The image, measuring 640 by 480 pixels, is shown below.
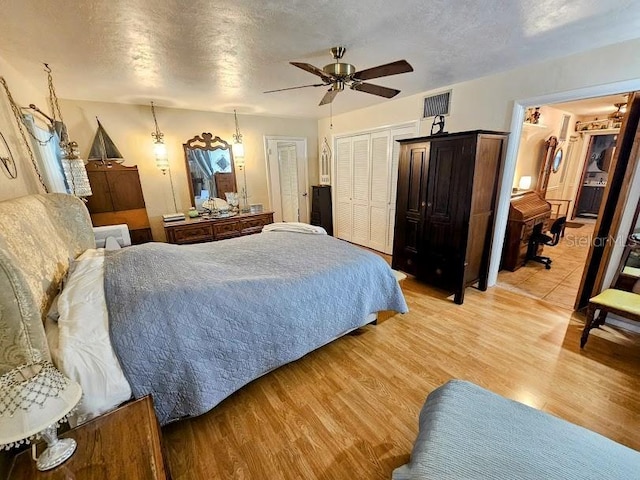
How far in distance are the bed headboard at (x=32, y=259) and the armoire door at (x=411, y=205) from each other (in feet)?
10.3

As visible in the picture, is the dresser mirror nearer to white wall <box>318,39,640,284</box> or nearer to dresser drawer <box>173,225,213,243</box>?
dresser drawer <box>173,225,213,243</box>

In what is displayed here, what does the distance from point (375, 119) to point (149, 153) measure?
334 cm

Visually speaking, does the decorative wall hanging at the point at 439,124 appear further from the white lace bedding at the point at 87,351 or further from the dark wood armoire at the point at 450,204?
the white lace bedding at the point at 87,351

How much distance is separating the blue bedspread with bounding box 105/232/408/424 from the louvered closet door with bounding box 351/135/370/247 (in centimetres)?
241

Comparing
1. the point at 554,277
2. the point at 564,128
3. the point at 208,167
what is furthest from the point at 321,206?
the point at 564,128

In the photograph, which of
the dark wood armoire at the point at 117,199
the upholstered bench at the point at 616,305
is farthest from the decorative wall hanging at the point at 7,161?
the upholstered bench at the point at 616,305

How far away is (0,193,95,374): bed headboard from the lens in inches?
37.1

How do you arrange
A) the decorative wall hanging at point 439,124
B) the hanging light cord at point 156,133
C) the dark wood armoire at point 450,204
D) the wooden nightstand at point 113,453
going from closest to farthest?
the wooden nightstand at point 113,453 → the dark wood armoire at point 450,204 → the decorative wall hanging at point 439,124 → the hanging light cord at point 156,133

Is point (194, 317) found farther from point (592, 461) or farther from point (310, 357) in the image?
point (592, 461)

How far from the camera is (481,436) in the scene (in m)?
0.94

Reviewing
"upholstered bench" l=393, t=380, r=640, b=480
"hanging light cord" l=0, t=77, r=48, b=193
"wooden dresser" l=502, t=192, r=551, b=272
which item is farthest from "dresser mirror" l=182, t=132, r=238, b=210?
"wooden dresser" l=502, t=192, r=551, b=272

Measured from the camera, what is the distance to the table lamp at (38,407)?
72 centimetres

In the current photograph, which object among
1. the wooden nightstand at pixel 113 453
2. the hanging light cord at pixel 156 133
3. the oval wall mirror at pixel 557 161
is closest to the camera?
the wooden nightstand at pixel 113 453

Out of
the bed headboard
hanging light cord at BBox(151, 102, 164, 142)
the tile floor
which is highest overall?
hanging light cord at BBox(151, 102, 164, 142)
